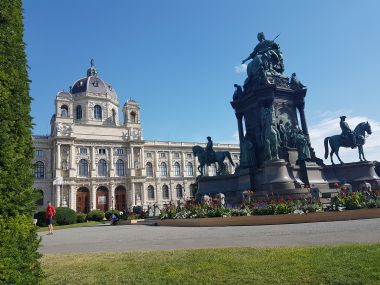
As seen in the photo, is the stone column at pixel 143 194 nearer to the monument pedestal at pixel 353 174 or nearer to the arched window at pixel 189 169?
the arched window at pixel 189 169

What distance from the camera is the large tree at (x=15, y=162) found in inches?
161

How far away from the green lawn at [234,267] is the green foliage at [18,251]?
2.87 ft

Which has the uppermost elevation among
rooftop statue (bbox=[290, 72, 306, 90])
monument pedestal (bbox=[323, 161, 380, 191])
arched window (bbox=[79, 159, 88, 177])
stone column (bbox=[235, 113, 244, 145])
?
arched window (bbox=[79, 159, 88, 177])

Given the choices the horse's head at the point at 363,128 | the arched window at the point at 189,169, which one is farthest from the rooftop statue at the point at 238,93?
the arched window at the point at 189,169

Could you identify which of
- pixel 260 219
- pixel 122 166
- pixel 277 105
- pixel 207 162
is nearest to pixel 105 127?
pixel 122 166

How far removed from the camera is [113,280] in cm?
573

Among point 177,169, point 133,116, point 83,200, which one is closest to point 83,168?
point 83,200

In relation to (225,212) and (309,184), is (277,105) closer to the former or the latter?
(309,184)

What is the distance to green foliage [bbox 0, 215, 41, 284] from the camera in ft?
13.0

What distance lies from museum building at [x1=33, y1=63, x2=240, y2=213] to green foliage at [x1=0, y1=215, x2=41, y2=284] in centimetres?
6490

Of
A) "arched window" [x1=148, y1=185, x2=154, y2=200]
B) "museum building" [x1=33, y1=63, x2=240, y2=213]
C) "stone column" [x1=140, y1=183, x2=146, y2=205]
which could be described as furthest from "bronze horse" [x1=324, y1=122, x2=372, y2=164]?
"arched window" [x1=148, y1=185, x2=154, y2=200]

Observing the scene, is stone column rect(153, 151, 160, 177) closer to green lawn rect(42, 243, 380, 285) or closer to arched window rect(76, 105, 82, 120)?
arched window rect(76, 105, 82, 120)

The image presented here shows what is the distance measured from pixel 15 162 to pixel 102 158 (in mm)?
74740

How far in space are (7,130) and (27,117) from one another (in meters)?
0.54
